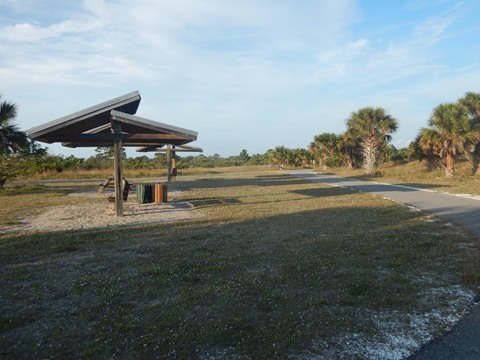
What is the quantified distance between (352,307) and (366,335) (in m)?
0.62

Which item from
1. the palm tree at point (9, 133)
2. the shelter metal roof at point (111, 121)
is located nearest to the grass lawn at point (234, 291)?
the shelter metal roof at point (111, 121)

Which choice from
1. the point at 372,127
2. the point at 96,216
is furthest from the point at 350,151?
the point at 96,216

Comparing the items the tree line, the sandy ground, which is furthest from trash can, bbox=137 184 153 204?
the tree line

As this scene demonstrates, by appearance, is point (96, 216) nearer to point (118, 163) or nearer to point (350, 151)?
point (118, 163)

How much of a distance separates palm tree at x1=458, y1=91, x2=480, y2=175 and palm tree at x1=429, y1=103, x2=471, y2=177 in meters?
0.36

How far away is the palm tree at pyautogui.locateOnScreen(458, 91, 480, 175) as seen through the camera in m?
23.5

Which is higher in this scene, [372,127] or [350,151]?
[372,127]

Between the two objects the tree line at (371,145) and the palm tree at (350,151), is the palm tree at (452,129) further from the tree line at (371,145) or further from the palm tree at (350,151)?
the palm tree at (350,151)

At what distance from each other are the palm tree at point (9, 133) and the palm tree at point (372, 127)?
24.9 metres

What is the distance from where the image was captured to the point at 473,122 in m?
23.9

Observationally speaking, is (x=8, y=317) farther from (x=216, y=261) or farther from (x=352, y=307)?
(x=352, y=307)

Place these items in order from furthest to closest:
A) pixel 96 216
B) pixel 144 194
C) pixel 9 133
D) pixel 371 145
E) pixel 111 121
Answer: pixel 371 145, pixel 9 133, pixel 144 194, pixel 111 121, pixel 96 216

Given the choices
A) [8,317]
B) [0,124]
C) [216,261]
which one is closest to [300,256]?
[216,261]

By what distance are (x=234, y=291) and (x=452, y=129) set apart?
24.5 meters
